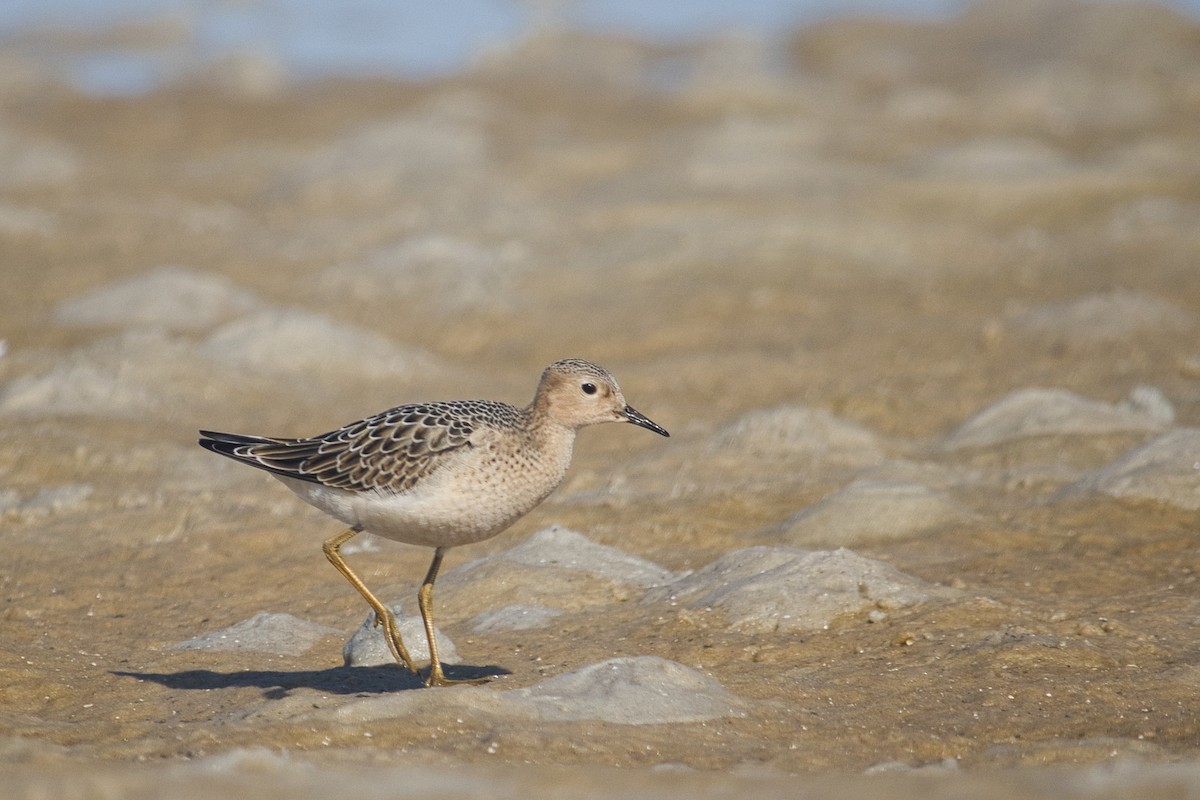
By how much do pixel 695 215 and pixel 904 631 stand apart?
662 inches

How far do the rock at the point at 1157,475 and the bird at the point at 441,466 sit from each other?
5154mm

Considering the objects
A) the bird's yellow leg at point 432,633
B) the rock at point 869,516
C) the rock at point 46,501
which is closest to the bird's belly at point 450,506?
the bird's yellow leg at point 432,633

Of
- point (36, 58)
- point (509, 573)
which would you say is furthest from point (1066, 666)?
point (36, 58)

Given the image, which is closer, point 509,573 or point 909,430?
point 509,573

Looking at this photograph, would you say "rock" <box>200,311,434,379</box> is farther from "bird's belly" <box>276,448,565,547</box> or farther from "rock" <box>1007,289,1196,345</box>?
"bird's belly" <box>276,448,565,547</box>

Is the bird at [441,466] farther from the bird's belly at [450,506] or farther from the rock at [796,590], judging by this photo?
the rock at [796,590]

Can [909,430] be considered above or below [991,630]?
below

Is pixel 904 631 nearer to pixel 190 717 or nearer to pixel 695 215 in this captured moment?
pixel 190 717

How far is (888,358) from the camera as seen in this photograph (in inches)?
706

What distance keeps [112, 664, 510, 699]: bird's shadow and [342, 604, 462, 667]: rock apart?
2.3 inches

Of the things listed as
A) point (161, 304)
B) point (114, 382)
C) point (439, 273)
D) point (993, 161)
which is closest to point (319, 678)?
point (114, 382)

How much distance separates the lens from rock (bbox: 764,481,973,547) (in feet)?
36.8

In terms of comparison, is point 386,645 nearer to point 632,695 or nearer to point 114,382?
point 632,695

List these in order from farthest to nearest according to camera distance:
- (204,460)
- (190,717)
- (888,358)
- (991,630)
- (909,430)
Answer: (888,358) < (909,430) < (204,460) < (991,630) < (190,717)
